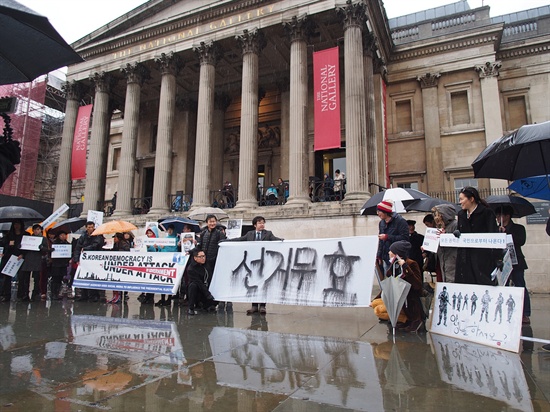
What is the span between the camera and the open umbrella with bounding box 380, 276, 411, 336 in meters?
5.49

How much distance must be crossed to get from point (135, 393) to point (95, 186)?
22075 millimetres

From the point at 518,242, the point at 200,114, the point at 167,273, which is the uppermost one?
the point at 200,114

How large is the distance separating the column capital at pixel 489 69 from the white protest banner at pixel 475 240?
63.3ft

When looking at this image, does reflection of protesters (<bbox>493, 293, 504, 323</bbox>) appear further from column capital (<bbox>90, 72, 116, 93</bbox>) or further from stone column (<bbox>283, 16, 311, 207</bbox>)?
column capital (<bbox>90, 72, 116, 93</bbox>)

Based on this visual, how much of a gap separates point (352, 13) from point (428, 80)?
7.50m

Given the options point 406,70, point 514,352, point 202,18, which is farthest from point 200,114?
point 514,352

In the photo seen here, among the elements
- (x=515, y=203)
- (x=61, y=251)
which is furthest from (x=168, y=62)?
(x=515, y=203)

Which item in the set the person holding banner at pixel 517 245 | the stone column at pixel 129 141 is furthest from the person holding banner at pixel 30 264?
the stone column at pixel 129 141

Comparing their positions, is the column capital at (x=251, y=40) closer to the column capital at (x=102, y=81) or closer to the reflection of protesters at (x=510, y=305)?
the column capital at (x=102, y=81)

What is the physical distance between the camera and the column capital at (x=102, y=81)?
77.9 ft

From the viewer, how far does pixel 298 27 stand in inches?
712

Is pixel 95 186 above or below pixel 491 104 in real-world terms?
below

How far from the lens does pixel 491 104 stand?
20.5 meters

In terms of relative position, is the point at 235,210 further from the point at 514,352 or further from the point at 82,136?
the point at 514,352
